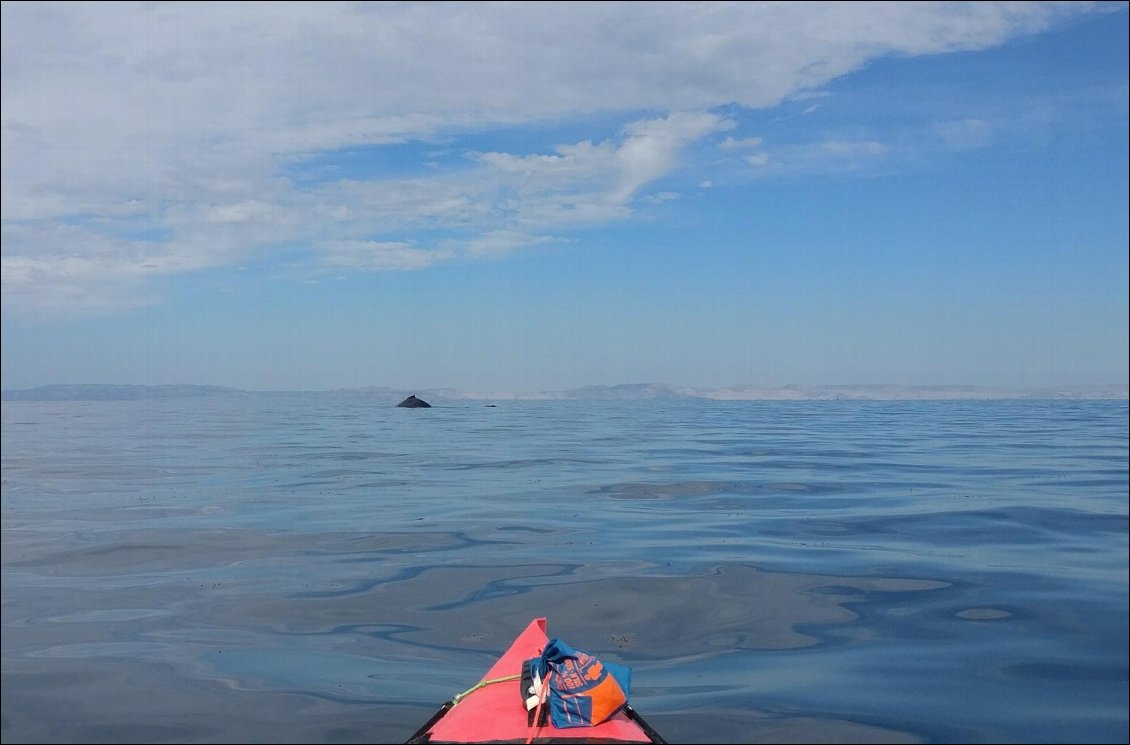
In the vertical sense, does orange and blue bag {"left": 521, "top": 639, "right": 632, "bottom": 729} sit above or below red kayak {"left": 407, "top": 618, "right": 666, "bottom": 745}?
above

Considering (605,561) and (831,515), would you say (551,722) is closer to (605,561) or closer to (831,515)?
(605,561)

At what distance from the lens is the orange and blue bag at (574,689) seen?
21.7 feet

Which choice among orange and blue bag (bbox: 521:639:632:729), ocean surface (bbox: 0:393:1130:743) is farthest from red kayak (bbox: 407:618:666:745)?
ocean surface (bbox: 0:393:1130:743)

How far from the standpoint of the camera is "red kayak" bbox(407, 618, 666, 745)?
6.43 meters

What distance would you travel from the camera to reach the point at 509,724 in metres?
6.65

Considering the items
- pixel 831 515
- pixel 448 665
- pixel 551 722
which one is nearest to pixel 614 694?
pixel 551 722

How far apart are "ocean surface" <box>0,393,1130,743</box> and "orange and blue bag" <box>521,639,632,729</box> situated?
74 centimetres

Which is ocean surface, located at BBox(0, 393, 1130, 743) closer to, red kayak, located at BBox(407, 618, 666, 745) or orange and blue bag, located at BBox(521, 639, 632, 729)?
red kayak, located at BBox(407, 618, 666, 745)

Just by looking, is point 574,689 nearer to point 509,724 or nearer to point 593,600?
point 509,724

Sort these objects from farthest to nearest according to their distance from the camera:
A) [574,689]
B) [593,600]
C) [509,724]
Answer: [593,600] < [574,689] < [509,724]

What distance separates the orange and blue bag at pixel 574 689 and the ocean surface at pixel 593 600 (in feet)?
2.43

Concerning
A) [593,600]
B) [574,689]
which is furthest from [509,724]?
[593,600]

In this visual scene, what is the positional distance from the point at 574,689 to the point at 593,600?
4.16 meters

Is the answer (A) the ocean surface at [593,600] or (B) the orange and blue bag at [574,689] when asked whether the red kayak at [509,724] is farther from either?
(A) the ocean surface at [593,600]
